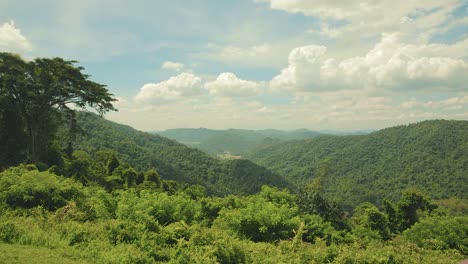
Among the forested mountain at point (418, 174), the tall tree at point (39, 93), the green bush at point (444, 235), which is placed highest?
the tall tree at point (39, 93)

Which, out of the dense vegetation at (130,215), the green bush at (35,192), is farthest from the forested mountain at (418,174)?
the green bush at (35,192)

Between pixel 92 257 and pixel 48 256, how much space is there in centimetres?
118

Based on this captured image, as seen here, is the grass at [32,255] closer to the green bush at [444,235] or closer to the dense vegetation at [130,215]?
the dense vegetation at [130,215]

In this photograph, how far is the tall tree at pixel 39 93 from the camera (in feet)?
95.3

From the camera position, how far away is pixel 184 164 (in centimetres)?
15712

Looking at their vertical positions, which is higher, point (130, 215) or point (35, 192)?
point (35, 192)

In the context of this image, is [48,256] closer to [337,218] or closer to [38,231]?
[38,231]

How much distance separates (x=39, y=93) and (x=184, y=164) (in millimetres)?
128430

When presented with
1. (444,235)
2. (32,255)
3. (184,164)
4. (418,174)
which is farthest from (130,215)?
(418,174)

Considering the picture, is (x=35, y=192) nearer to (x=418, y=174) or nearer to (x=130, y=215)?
(x=130, y=215)

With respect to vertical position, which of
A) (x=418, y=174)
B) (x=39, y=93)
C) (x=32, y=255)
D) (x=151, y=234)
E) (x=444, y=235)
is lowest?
(x=418, y=174)

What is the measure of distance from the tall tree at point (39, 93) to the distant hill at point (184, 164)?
2701 inches

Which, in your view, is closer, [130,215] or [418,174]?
[130,215]

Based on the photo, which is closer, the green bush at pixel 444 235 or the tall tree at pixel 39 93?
the green bush at pixel 444 235
